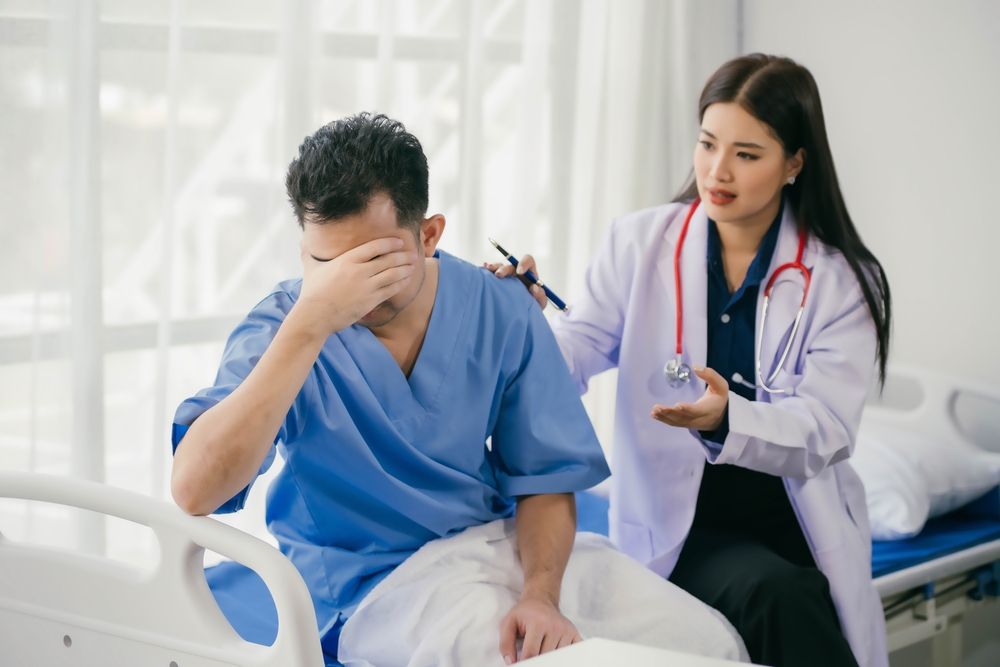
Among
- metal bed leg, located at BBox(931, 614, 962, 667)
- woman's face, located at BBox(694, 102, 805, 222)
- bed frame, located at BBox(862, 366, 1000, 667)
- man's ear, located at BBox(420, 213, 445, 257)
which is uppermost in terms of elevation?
woman's face, located at BBox(694, 102, 805, 222)

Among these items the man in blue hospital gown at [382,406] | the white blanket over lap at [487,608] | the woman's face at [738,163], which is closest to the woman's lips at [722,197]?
the woman's face at [738,163]

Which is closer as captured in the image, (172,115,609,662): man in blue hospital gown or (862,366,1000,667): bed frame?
(172,115,609,662): man in blue hospital gown

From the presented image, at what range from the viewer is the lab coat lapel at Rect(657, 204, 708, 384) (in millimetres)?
1695

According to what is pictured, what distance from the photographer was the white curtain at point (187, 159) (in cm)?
181

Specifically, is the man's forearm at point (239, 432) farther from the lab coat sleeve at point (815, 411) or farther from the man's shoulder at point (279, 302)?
the lab coat sleeve at point (815, 411)

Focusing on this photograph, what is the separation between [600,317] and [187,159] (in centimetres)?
104

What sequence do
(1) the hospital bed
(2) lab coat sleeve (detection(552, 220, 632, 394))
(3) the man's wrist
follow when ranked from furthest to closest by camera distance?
(2) lab coat sleeve (detection(552, 220, 632, 394)) < (3) the man's wrist < (1) the hospital bed

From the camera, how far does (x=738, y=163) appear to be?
5.42ft

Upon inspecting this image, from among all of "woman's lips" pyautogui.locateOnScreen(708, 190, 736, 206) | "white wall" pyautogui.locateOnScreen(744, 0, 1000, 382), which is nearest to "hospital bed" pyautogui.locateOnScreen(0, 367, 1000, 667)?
"woman's lips" pyautogui.locateOnScreen(708, 190, 736, 206)

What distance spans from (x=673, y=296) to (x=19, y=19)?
4.77 ft

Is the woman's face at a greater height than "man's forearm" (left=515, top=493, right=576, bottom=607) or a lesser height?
greater

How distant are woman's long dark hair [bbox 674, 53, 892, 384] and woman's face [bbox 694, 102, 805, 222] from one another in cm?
2

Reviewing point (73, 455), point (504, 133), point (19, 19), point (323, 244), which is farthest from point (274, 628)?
point (504, 133)

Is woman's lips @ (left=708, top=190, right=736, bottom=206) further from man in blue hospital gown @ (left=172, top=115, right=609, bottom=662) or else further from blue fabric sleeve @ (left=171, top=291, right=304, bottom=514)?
blue fabric sleeve @ (left=171, top=291, right=304, bottom=514)
